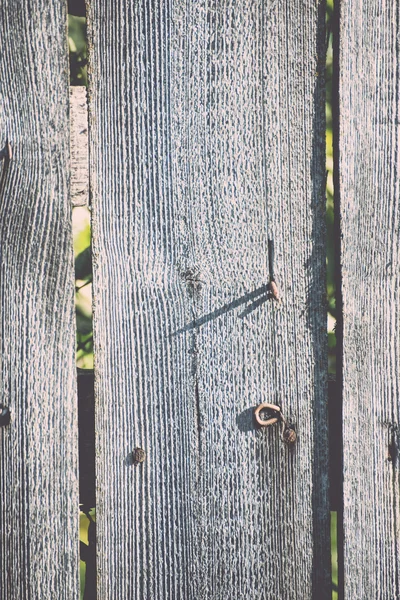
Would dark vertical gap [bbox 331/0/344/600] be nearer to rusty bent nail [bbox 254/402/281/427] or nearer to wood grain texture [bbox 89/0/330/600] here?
wood grain texture [bbox 89/0/330/600]

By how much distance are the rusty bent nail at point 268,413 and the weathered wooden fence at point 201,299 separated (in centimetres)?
2

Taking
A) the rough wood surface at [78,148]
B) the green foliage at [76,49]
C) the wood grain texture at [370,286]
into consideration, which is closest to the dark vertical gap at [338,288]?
the wood grain texture at [370,286]

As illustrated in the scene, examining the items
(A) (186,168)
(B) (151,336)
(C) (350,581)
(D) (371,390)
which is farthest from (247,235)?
(C) (350,581)

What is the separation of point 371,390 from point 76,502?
65cm

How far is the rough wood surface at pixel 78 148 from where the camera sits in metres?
1.20

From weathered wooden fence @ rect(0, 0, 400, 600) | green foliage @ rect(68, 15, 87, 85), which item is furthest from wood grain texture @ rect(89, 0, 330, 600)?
green foliage @ rect(68, 15, 87, 85)

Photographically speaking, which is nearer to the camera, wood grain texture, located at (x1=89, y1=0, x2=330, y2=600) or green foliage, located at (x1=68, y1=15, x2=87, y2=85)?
wood grain texture, located at (x1=89, y1=0, x2=330, y2=600)

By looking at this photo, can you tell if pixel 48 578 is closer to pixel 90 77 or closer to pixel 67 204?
pixel 67 204

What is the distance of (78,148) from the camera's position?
120 centimetres

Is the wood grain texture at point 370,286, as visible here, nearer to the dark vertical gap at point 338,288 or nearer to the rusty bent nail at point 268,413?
the dark vertical gap at point 338,288

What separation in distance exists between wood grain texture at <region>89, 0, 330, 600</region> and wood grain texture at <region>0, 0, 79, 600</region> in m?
0.07

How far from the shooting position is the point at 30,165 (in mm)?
1160

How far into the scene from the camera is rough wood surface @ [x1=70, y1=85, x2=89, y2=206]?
3.93 feet

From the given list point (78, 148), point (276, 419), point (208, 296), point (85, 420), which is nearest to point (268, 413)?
point (276, 419)
